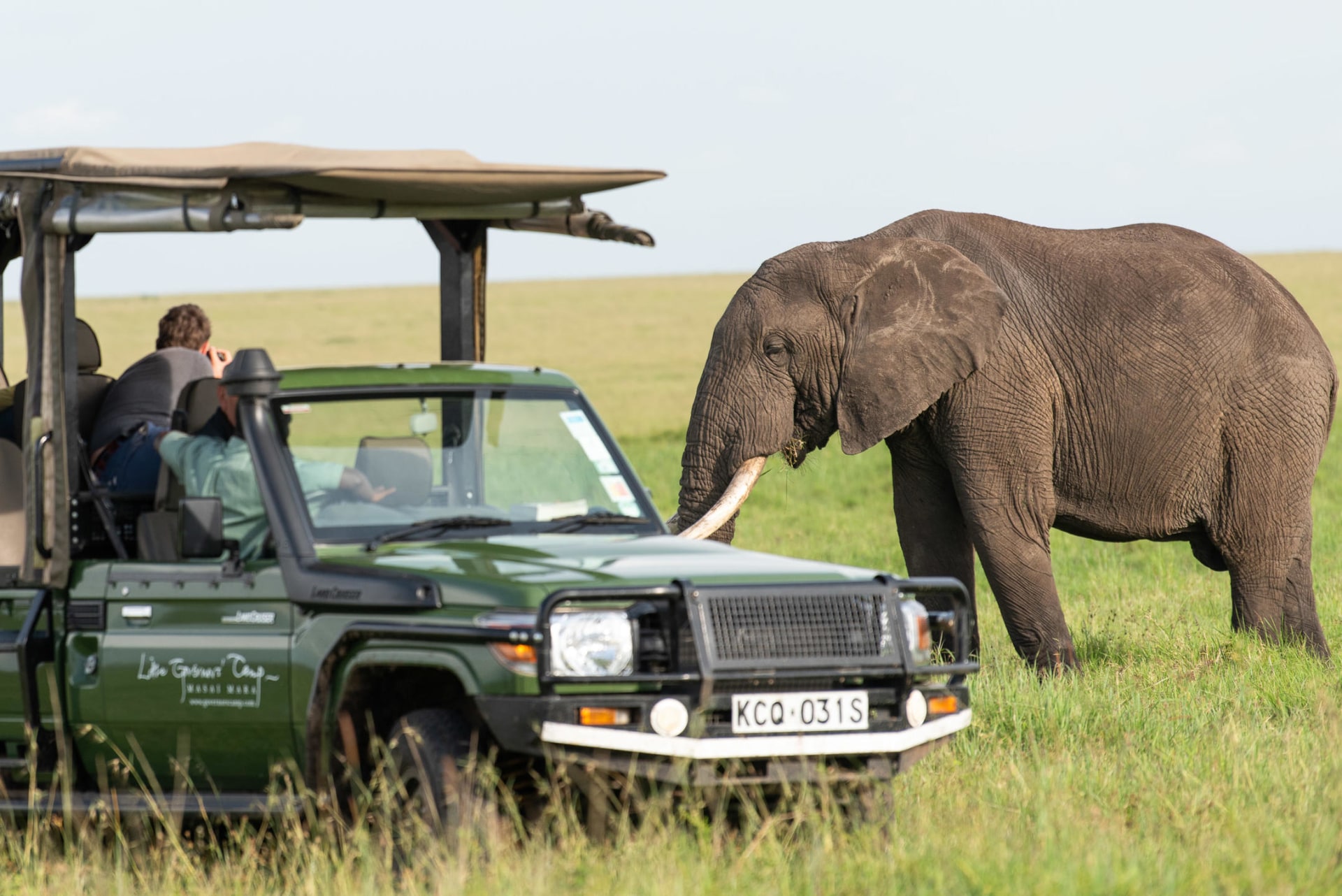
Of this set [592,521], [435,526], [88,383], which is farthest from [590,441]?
[88,383]

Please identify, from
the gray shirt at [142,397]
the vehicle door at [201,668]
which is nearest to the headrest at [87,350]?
the gray shirt at [142,397]

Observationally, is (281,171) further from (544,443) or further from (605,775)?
(605,775)

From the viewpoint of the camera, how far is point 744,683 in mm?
5395

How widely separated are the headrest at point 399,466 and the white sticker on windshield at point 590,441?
0.54m

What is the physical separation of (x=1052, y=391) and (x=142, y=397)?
5.47 m

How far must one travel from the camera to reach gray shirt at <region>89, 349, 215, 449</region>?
7.60 meters

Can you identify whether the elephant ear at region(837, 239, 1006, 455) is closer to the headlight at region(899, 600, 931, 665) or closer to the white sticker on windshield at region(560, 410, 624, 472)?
the white sticker on windshield at region(560, 410, 624, 472)

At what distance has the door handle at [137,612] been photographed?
242 inches

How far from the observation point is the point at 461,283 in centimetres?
782

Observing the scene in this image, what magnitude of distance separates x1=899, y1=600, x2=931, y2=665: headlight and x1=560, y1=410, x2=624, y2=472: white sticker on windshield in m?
1.37

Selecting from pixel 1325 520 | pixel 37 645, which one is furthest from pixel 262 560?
pixel 1325 520

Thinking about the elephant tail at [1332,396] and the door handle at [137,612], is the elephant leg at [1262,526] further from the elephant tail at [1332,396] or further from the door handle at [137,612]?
the door handle at [137,612]

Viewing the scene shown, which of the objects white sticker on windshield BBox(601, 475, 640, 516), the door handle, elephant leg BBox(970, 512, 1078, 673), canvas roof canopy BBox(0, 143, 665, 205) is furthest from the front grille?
elephant leg BBox(970, 512, 1078, 673)

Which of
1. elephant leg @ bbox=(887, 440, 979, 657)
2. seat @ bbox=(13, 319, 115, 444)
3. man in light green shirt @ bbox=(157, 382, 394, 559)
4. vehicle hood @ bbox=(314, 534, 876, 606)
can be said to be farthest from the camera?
elephant leg @ bbox=(887, 440, 979, 657)
